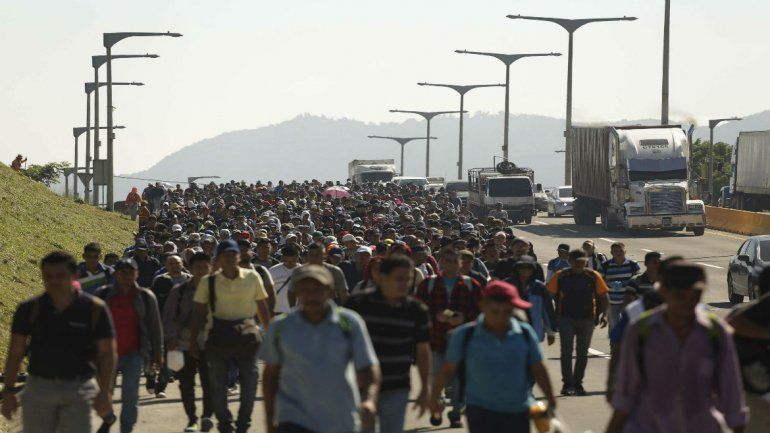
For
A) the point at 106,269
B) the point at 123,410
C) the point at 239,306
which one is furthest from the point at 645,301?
the point at 106,269

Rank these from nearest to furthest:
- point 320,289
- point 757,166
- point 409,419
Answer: point 320,289
point 409,419
point 757,166

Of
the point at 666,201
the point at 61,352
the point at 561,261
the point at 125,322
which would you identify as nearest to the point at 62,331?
the point at 61,352

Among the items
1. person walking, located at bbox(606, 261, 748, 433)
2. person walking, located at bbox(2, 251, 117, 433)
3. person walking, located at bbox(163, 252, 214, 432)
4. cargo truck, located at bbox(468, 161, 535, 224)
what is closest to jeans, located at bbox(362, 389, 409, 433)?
person walking, located at bbox(2, 251, 117, 433)

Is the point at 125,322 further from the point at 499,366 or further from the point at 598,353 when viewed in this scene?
the point at 598,353

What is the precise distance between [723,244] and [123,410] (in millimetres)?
35352

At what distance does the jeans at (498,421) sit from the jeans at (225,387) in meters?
3.93

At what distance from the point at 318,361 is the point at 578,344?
25.9 feet

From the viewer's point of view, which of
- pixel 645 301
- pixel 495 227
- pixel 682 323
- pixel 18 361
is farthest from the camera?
pixel 495 227

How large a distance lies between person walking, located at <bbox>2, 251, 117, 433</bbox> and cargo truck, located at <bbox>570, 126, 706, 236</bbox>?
127 feet

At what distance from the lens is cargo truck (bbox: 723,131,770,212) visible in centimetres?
5450

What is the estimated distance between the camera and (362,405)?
7957 millimetres

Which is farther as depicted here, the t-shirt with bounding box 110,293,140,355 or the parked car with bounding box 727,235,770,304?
the parked car with bounding box 727,235,770,304

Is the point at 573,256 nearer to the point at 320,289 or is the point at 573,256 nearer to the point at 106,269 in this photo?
the point at 106,269

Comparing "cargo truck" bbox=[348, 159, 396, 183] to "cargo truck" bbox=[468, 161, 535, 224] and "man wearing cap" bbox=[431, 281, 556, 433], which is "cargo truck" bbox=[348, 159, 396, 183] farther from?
"man wearing cap" bbox=[431, 281, 556, 433]
